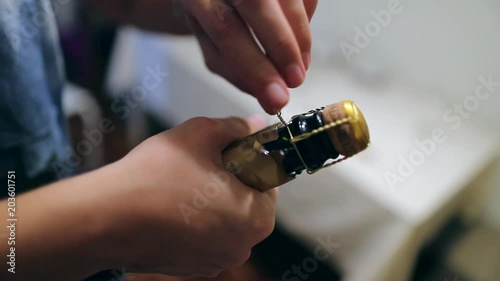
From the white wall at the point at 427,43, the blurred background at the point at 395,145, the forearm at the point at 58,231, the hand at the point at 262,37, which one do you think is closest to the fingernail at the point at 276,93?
the hand at the point at 262,37

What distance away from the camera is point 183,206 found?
28cm

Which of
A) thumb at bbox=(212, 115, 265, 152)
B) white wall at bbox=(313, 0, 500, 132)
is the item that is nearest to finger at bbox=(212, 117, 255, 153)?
thumb at bbox=(212, 115, 265, 152)

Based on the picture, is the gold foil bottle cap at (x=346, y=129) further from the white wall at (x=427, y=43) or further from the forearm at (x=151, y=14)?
A: the white wall at (x=427, y=43)

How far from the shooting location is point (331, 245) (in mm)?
719

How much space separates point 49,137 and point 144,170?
7.6 inches

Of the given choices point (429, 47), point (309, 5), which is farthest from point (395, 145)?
point (309, 5)

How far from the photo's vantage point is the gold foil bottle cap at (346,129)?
24 centimetres

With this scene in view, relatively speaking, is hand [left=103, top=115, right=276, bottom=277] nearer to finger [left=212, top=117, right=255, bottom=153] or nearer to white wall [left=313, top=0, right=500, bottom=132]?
finger [left=212, top=117, right=255, bottom=153]

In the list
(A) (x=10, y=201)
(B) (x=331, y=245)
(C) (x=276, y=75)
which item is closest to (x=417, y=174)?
(B) (x=331, y=245)

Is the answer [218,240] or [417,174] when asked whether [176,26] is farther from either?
[417,174]

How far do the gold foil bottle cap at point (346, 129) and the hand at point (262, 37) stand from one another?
0.26 ft

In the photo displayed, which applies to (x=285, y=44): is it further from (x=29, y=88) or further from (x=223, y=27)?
(x=29, y=88)

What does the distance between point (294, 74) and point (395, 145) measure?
0.38 meters

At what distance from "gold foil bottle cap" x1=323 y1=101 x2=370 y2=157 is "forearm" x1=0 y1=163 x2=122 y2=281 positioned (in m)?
0.13
